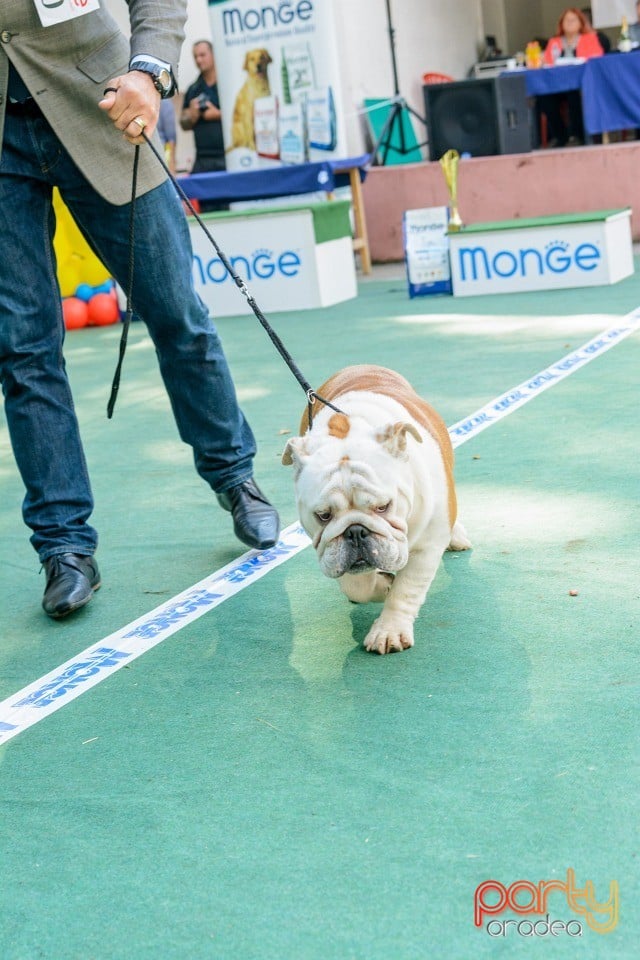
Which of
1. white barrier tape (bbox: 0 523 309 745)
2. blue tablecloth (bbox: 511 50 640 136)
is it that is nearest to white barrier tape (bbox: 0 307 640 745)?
white barrier tape (bbox: 0 523 309 745)

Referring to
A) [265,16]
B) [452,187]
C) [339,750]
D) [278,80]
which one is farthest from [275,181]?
[339,750]

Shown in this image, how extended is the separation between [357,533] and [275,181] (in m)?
7.86

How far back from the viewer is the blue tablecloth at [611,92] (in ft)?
37.3

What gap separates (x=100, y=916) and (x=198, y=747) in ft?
1.73

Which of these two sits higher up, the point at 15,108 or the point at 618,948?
the point at 15,108

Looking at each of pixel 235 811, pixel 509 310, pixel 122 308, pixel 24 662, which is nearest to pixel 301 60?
pixel 122 308

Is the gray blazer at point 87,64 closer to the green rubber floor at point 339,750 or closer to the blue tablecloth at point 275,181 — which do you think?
the green rubber floor at point 339,750

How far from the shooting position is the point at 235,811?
1.95 m

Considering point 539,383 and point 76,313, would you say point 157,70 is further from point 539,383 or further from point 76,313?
point 76,313

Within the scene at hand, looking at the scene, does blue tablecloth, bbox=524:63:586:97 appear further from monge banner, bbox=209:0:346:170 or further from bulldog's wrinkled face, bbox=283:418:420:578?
bulldog's wrinkled face, bbox=283:418:420:578

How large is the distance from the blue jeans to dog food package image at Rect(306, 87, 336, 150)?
7399 millimetres

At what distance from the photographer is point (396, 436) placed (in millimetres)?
2322

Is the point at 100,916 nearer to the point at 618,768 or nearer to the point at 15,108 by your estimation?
the point at 618,768

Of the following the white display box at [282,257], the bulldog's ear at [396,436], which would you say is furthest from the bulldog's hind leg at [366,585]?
the white display box at [282,257]
